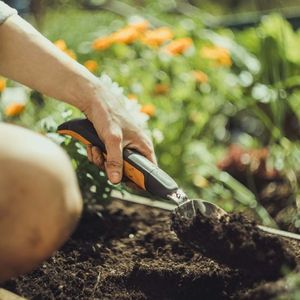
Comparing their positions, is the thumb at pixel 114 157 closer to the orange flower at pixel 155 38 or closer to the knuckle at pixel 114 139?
the knuckle at pixel 114 139

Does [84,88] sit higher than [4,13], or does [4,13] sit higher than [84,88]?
[4,13]

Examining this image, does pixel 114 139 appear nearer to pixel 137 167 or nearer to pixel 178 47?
pixel 137 167

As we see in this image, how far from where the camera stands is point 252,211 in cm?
285

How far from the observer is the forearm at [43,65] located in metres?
2.05

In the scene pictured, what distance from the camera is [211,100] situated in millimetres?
3381

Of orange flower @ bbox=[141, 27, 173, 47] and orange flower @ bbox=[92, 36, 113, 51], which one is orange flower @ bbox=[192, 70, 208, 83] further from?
orange flower @ bbox=[92, 36, 113, 51]

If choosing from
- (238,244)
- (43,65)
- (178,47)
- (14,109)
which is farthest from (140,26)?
(238,244)

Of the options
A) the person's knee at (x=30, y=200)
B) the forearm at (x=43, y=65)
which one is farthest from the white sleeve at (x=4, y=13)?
the person's knee at (x=30, y=200)

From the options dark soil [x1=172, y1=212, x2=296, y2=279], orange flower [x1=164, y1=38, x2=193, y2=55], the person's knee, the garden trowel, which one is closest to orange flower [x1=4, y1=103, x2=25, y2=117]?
orange flower [x1=164, y1=38, x2=193, y2=55]

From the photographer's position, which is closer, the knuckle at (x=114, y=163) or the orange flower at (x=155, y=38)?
the knuckle at (x=114, y=163)

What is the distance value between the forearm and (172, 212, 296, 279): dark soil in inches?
20.5

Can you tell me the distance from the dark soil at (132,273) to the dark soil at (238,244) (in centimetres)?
5

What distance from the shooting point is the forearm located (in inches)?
80.7

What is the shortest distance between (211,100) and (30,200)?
2.07 metres
